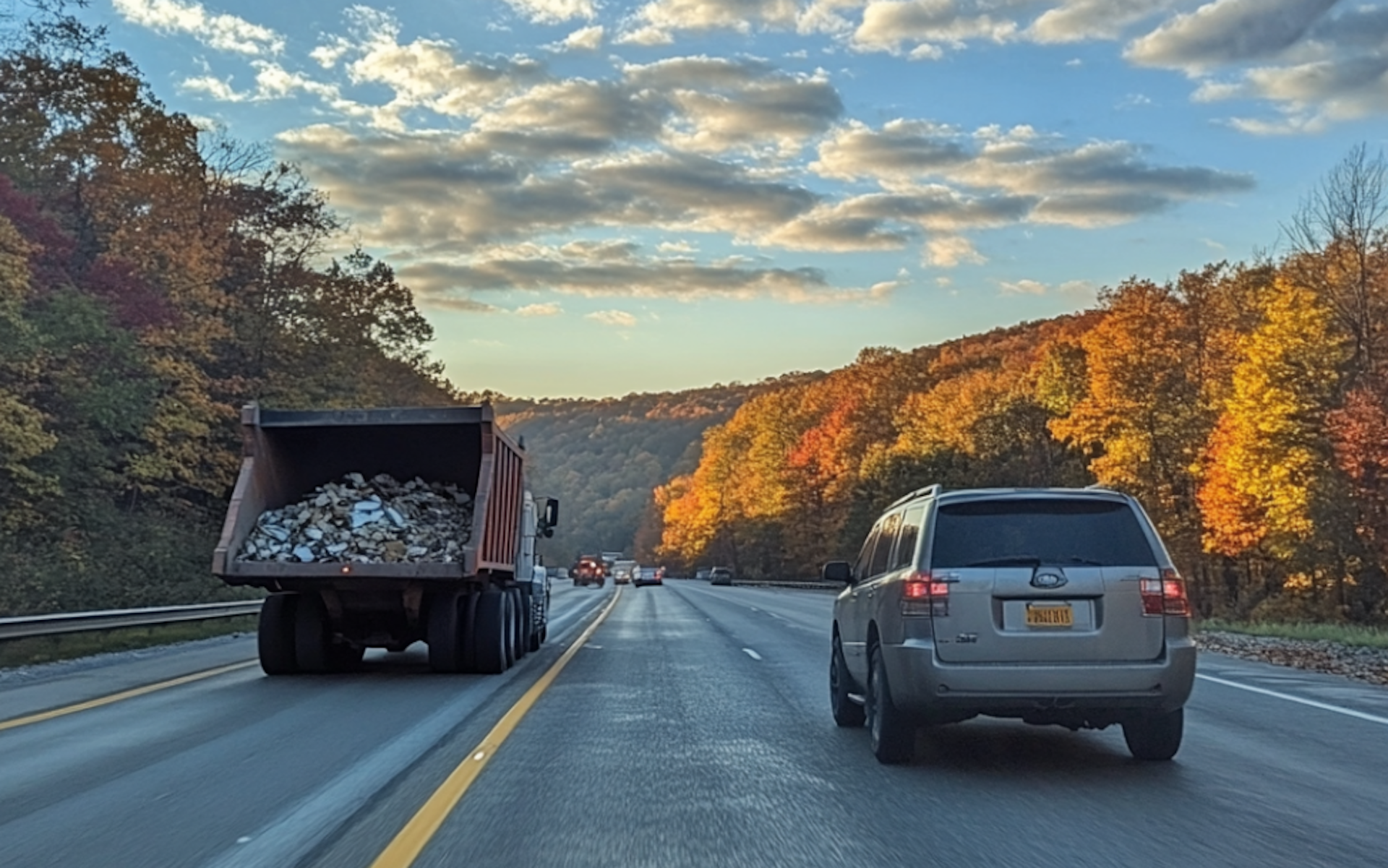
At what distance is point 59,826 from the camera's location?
23.8 ft

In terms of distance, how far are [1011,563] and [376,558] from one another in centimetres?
885

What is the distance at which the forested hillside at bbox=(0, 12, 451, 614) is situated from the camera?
101 ft

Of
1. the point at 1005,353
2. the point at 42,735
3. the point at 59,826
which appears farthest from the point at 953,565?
the point at 1005,353

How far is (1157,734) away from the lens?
9.38m

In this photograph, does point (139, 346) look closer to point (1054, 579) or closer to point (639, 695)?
point (639, 695)

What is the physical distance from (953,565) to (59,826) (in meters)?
5.43

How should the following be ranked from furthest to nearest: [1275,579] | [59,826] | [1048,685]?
[1275,579] → [1048,685] → [59,826]

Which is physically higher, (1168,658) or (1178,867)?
(1168,658)

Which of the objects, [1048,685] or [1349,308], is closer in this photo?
[1048,685]

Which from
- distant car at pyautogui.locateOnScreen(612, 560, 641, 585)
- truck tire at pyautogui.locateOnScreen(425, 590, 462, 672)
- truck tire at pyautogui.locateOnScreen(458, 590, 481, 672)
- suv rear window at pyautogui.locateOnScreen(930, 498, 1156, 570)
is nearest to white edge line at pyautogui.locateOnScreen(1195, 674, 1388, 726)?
suv rear window at pyautogui.locateOnScreen(930, 498, 1156, 570)

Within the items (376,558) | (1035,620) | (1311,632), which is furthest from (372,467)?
(1311,632)

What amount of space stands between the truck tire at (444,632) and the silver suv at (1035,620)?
7974 millimetres

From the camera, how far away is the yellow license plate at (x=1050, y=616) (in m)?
8.72

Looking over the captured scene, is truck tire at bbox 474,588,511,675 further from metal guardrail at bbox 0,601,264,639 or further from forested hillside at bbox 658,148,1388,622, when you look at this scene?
forested hillside at bbox 658,148,1388,622
